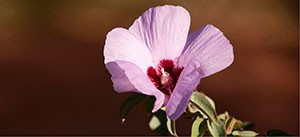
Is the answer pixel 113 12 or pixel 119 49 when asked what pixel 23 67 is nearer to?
pixel 113 12

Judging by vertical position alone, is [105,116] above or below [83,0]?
below

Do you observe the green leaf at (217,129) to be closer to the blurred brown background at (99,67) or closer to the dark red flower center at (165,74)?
the dark red flower center at (165,74)

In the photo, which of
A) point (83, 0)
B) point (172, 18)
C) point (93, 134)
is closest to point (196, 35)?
point (172, 18)

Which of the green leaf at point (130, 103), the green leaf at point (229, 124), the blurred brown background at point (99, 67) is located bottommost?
the blurred brown background at point (99, 67)

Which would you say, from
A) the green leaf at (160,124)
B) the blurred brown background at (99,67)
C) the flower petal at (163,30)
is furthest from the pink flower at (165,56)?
the blurred brown background at (99,67)

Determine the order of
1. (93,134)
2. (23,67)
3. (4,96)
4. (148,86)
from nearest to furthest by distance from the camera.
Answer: (148,86), (93,134), (4,96), (23,67)

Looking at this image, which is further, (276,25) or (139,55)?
(276,25)

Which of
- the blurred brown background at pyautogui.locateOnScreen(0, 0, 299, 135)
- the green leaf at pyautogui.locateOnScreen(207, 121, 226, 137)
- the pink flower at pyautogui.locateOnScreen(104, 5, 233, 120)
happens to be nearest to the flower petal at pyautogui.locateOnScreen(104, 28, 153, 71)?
the pink flower at pyautogui.locateOnScreen(104, 5, 233, 120)
